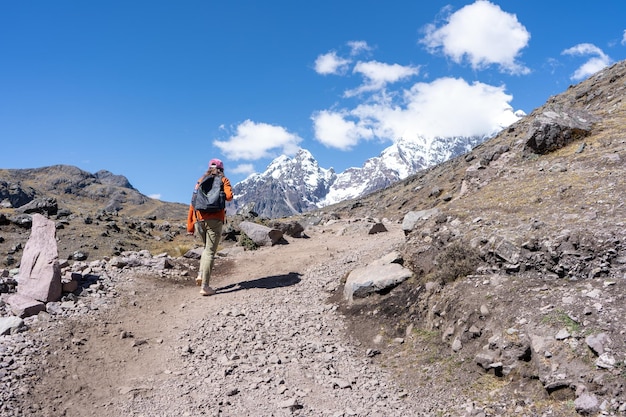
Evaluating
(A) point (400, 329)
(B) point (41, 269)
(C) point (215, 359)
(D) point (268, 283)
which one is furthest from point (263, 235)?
(A) point (400, 329)

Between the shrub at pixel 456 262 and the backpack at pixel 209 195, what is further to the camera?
the backpack at pixel 209 195

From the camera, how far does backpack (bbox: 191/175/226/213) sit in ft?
39.9

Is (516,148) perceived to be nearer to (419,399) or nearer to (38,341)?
(419,399)

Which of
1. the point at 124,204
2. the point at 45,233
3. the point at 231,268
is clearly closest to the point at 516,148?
the point at 231,268

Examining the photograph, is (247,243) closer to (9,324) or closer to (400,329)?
(9,324)

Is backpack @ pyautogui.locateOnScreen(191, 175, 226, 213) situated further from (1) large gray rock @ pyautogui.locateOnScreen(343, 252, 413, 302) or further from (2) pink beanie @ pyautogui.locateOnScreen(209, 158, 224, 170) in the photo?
(1) large gray rock @ pyautogui.locateOnScreen(343, 252, 413, 302)

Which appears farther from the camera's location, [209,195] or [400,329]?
[209,195]

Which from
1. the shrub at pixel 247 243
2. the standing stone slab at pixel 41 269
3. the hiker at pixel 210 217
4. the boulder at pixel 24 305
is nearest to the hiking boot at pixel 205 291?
the hiker at pixel 210 217

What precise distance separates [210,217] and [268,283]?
2.59m

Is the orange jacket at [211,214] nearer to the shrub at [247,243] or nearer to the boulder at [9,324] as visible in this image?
the boulder at [9,324]

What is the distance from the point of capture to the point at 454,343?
7426mm

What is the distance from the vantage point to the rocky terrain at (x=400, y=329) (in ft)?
20.8

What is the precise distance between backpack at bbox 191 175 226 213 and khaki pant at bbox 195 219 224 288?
440 mm

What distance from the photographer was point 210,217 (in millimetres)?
12398
